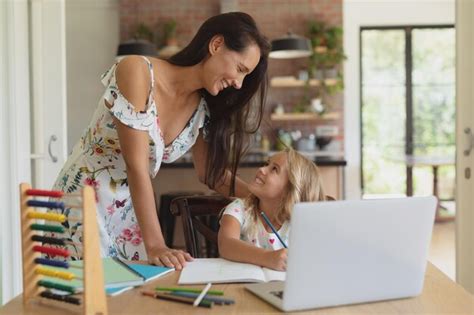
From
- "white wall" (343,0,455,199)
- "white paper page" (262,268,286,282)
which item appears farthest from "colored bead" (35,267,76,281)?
"white wall" (343,0,455,199)

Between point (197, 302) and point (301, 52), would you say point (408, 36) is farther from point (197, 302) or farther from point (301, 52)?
point (197, 302)

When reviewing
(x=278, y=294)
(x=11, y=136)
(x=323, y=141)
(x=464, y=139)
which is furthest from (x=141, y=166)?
(x=323, y=141)

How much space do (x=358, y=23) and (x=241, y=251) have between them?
7.17 meters

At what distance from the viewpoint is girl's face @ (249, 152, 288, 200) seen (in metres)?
1.90

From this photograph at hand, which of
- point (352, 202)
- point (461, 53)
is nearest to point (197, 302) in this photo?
point (352, 202)

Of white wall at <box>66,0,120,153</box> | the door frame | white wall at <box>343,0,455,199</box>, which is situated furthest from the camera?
white wall at <box>343,0,455,199</box>

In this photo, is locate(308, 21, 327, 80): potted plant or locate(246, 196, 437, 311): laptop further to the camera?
locate(308, 21, 327, 80): potted plant

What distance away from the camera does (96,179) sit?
187 centimetres

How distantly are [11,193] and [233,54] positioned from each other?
57.9 inches

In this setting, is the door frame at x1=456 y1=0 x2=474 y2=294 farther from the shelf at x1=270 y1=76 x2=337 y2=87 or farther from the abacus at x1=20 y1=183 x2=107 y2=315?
the shelf at x1=270 y1=76 x2=337 y2=87

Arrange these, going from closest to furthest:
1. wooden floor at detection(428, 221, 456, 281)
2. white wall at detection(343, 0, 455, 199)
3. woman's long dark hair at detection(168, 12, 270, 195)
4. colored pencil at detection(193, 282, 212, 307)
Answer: colored pencil at detection(193, 282, 212, 307), woman's long dark hair at detection(168, 12, 270, 195), wooden floor at detection(428, 221, 456, 281), white wall at detection(343, 0, 455, 199)

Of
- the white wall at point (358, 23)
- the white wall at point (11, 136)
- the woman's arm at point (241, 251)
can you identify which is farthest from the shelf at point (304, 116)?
the woman's arm at point (241, 251)

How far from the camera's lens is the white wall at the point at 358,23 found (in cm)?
827

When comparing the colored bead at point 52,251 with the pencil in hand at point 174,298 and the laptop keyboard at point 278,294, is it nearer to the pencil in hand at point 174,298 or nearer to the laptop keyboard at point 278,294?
the pencil in hand at point 174,298
